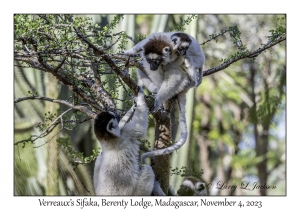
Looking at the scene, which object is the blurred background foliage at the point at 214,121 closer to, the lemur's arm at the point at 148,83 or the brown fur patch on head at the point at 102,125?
the lemur's arm at the point at 148,83

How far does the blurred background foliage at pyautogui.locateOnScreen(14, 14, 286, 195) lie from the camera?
26.0 ft

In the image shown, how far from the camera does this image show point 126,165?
482cm

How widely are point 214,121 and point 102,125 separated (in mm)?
12684

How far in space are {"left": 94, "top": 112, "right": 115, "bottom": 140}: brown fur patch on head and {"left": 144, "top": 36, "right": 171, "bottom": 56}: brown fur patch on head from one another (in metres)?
1.33

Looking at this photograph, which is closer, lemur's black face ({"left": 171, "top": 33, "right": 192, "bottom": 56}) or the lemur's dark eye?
the lemur's dark eye

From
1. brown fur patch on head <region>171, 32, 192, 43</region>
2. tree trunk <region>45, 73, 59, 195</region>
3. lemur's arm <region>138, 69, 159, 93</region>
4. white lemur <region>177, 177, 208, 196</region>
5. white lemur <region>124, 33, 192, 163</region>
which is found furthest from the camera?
tree trunk <region>45, 73, 59, 195</region>

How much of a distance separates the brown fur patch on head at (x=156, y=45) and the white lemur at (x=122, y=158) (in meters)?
1.02

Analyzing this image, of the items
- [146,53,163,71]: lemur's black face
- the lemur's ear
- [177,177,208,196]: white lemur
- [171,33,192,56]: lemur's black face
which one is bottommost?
[177,177,208,196]: white lemur

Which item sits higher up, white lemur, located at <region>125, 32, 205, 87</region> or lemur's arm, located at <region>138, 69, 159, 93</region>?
white lemur, located at <region>125, 32, 205, 87</region>

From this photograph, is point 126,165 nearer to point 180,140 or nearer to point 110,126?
point 110,126

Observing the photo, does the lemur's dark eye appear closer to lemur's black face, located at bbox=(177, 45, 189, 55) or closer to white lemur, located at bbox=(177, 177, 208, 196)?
lemur's black face, located at bbox=(177, 45, 189, 55)

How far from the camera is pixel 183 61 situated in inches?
224

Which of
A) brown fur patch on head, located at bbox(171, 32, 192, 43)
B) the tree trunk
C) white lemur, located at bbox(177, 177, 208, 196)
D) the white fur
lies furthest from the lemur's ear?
the tree trunk

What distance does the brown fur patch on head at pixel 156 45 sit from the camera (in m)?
A: 5.64
